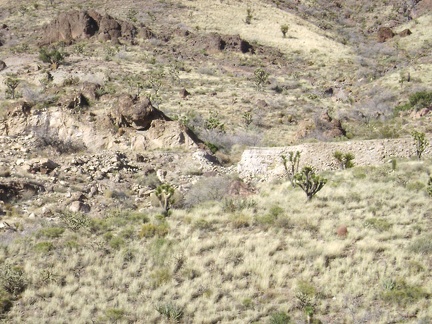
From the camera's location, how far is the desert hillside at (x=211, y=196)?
354 inches

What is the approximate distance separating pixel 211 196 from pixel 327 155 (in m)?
7.32

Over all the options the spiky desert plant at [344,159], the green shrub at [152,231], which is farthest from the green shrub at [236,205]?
the spiky desert plant at [344,159]

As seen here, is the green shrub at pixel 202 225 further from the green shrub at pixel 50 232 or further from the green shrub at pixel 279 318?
the green shrub at pixel 279 318

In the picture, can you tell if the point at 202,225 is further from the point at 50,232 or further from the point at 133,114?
the point at 133,114

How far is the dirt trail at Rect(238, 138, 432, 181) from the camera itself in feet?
66.2

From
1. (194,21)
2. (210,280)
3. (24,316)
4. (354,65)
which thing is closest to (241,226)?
(210,280)

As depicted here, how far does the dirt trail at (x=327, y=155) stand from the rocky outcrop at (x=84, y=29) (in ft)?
131

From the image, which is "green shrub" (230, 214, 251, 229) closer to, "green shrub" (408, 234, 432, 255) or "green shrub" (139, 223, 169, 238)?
"green shrub" (139, 223, 169, 238)

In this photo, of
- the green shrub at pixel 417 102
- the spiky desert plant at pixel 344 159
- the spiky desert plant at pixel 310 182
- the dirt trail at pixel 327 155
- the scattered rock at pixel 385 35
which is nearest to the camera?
the spiky desert plant at pixel 310 182

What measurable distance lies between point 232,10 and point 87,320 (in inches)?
2836

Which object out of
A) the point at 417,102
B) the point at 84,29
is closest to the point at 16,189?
the point at 417,102

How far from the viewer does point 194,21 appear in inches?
2618

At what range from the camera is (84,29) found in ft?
180

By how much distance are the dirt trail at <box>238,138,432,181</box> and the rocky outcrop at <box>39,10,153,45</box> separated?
3996cm
